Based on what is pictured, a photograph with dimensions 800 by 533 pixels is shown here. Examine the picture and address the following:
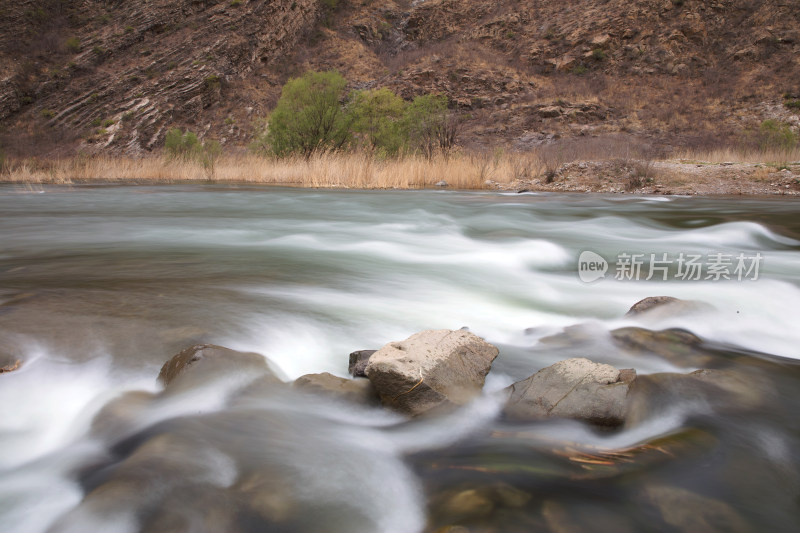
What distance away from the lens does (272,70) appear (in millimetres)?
31453

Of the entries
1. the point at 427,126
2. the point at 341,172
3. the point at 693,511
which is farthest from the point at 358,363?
the point at 427,126

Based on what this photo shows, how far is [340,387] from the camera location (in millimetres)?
2025

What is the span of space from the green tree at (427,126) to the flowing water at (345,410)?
1216 cm

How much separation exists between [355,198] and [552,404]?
8.36 m

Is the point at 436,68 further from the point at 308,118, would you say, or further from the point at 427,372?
the point at 427,372

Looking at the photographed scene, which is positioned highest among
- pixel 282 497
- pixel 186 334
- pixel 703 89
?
pixel 703 89

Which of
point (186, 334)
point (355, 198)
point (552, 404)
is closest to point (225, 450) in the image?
point (186, 334)

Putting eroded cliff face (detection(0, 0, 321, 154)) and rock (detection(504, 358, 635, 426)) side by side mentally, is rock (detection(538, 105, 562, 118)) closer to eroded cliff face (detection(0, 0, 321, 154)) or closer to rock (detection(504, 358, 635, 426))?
eroded cliff face (detection(0, 0, 321, 154))

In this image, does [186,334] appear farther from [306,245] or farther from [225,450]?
[306,245]

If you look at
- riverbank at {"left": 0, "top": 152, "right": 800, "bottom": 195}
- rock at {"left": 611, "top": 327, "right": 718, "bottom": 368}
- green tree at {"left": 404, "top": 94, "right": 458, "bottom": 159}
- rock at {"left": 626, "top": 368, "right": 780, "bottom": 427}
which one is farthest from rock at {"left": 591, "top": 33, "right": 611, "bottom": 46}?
rock at {"left": 626, "top": 368, "right": 780, "bottom": 427}

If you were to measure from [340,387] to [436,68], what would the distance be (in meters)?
28.9

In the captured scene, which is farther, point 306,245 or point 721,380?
point 306,245

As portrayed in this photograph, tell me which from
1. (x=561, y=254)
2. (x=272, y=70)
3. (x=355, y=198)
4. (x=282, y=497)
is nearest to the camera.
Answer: (x=282, y=497)

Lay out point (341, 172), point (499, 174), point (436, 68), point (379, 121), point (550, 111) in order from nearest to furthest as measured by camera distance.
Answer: point (341, 172) < point (499, 174) < point (379, 121) < point (550, 111) < point (436, 68)
